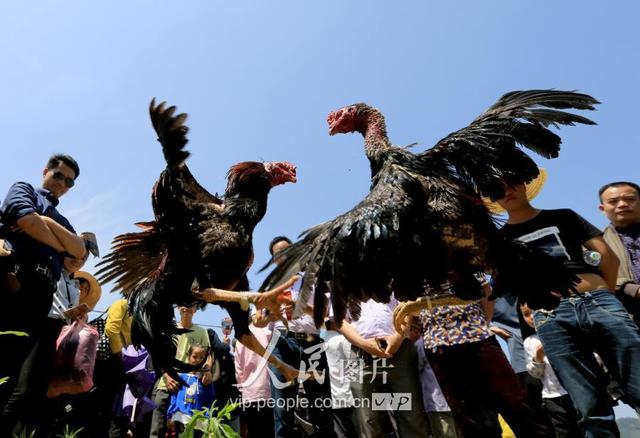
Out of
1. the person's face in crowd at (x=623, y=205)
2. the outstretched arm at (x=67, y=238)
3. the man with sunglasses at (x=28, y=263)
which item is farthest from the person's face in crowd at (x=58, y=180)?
the person's face in crowd at (x=623, y=205)

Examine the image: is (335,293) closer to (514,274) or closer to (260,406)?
(514,274)

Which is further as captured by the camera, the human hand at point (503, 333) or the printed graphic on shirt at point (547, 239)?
the human hand at point (503, 333)

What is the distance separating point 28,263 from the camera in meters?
2.91

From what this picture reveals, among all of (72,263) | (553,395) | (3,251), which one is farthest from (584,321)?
(72,263)

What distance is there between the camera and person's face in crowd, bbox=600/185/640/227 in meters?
3.56

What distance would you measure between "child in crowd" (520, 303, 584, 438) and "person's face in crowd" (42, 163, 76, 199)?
3.65 metres

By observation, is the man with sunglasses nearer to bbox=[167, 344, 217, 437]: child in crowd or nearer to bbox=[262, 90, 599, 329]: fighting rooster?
bbox=[262, 90, 599, 329]: fighting rooster

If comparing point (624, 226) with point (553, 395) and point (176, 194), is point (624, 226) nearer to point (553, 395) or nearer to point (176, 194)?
point (553, 395)

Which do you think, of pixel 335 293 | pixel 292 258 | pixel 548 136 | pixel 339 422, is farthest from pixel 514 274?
pixel 339 422

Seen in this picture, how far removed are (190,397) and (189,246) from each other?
2379 millimetres

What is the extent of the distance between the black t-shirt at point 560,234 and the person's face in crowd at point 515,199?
0.12 meters

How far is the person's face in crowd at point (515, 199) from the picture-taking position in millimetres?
3115

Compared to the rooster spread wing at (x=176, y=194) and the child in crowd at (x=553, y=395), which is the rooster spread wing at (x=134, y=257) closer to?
the rooster spread wing at (x=176, y=194)

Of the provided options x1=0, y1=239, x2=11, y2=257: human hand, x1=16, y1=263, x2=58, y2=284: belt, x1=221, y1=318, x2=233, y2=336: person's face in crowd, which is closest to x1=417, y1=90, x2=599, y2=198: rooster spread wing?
x1=16, y1=263, x2=58, y2=284: belt
